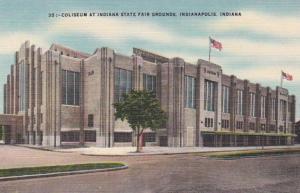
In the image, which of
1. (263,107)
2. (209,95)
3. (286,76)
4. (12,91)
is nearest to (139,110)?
(209,95)

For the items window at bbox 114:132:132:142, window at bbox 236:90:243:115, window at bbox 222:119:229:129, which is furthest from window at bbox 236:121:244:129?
Answer: window at bbox 114:132:132:142

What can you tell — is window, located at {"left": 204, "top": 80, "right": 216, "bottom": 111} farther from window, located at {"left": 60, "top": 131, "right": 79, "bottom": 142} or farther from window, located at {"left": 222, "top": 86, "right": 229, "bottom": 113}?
window, located at {"left": 60, "top": 131, "right": 79, "bottom": 142}

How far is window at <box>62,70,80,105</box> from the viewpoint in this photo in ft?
185

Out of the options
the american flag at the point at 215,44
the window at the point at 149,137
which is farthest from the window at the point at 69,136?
the american flag at the point at 215,44

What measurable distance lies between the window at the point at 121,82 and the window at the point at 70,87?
7.30 metres

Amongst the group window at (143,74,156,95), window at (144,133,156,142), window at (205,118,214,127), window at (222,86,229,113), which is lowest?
window at (144,133,156,142)

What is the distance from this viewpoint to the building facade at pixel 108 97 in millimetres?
54625

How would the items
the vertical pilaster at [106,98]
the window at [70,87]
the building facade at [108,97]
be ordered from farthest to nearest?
the window at [70,87]
the building facade at [108,97]
the vertical pilaster at [106,98]

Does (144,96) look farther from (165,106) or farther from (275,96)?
(275,96)

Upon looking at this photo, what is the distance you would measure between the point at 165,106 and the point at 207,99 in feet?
31.7

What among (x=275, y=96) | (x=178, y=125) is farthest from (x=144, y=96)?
(x=275, y=96)

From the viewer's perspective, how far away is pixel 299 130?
11050 cm

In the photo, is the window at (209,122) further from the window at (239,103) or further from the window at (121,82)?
the window at (121,82)

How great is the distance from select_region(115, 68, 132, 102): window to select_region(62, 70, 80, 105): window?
23.9 ft
